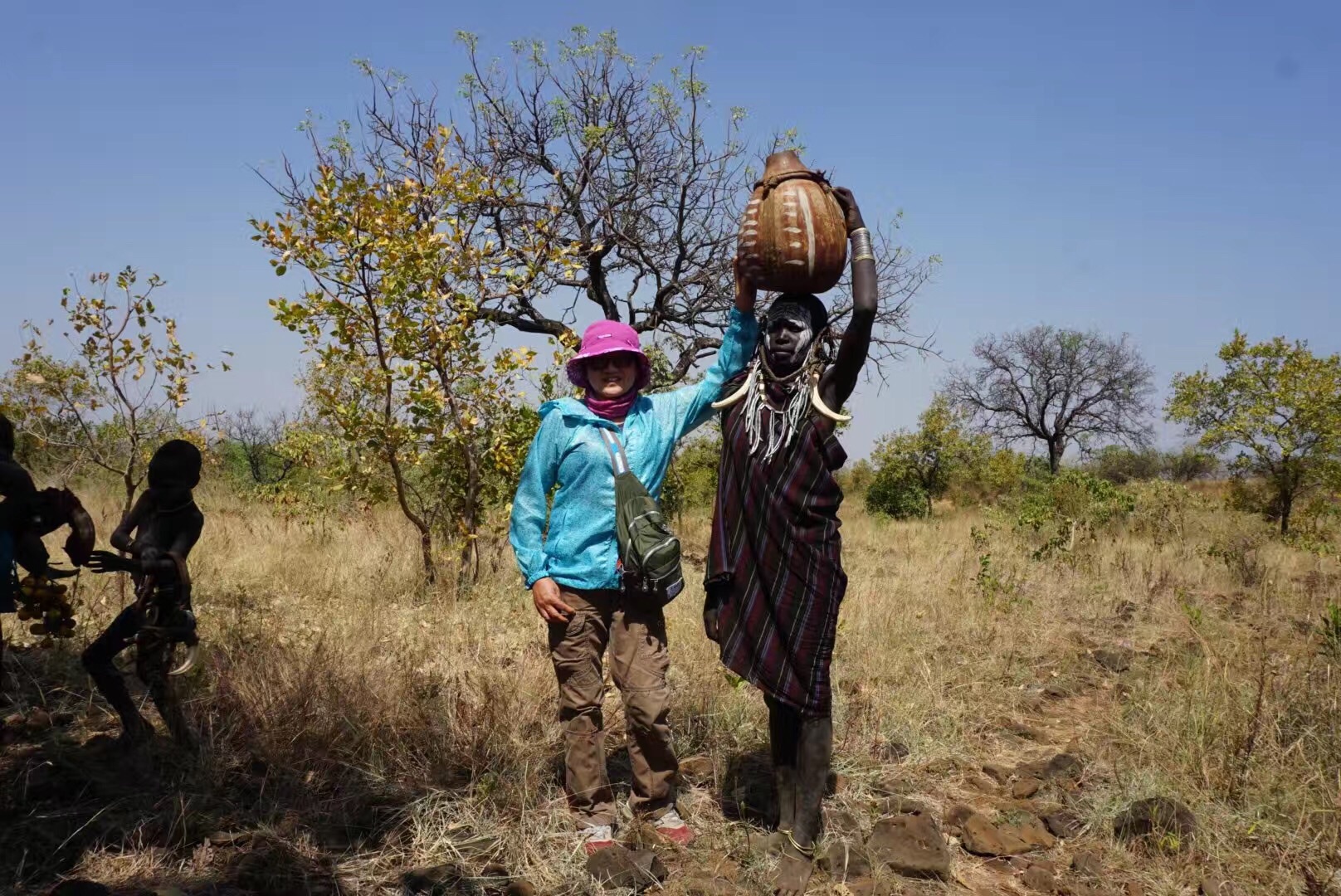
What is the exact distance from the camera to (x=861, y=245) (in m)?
2.94

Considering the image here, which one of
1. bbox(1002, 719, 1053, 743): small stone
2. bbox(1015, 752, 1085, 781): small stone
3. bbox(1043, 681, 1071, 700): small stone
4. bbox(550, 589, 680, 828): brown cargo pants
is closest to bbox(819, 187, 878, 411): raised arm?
bbox(550, 589, 680, 828): brown cargo pants

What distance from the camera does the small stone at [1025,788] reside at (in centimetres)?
380

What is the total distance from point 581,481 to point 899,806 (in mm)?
1923

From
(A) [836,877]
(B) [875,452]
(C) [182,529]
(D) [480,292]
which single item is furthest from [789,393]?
(B) [875,452]

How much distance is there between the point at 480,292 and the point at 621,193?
214 inches

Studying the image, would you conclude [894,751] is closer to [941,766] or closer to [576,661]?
[941,766]

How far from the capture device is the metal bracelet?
9.55ft

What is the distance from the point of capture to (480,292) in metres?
6.21

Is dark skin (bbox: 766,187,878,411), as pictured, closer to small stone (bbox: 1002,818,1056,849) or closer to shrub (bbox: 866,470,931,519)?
small stone (bbox: 1002,818,1056,849)

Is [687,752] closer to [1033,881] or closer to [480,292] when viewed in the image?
[1033,881]

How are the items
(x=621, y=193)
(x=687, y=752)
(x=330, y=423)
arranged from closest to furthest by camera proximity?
1. (x=687, y=752)
2. (x=330, y=423)
3. (x=621, y=193)

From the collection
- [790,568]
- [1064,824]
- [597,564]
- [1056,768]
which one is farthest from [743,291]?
[1056,768]

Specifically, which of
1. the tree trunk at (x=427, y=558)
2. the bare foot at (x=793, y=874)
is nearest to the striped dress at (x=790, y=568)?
the bare foot at (x=793, y=874)

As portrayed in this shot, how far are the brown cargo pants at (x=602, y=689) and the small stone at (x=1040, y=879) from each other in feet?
4.33
